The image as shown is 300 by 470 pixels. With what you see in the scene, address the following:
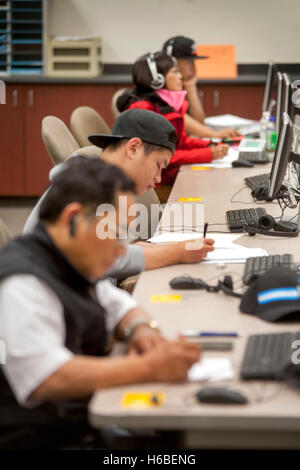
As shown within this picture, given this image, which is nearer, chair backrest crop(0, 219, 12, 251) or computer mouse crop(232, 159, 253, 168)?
chair backrest crop(0, 219, 12, 251)

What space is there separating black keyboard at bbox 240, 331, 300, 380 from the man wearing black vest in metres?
0.11

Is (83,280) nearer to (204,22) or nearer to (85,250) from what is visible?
(85,250)

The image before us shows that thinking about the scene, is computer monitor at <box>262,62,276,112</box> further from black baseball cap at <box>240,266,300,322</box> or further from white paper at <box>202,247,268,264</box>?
black baseball cap at <box>240,266,300,322</box>

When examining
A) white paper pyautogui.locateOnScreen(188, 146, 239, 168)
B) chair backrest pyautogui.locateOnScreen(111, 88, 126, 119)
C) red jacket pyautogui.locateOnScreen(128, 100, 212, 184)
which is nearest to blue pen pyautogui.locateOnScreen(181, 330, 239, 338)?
red jacket pyautogui.locateOnScreen(128, 100, 212, 184)

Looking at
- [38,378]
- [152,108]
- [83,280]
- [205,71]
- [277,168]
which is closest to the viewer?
[38,378]

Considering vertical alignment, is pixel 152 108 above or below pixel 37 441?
above

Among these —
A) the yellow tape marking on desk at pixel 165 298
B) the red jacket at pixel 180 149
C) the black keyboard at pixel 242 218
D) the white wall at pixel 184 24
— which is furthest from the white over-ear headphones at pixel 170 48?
the yellow tape marking on desk at pixel 165 298

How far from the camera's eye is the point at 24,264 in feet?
4.19

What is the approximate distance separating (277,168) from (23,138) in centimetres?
367

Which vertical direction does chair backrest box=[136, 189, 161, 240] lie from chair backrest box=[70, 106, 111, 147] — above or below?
below

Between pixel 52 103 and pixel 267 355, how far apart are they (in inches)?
186

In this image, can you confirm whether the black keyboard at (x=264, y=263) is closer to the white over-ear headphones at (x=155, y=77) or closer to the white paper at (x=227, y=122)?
the white over-ear headphones at (x=155, y=77)

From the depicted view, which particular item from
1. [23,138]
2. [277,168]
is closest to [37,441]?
[277,168]

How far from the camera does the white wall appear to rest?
6047 millimetres
